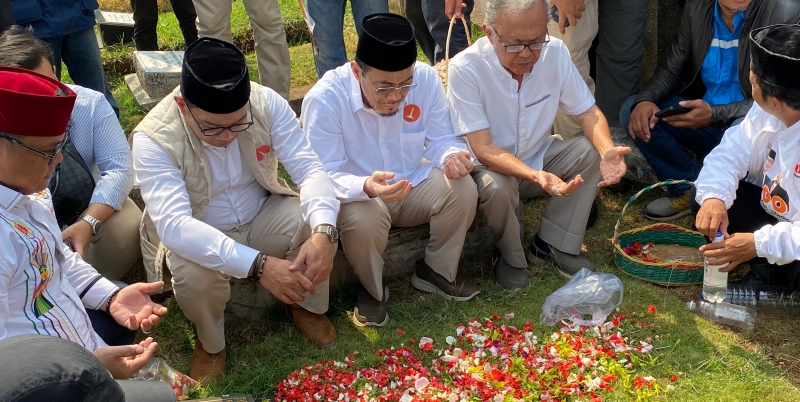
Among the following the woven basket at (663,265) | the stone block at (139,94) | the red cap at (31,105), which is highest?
the red cap at (31,105)

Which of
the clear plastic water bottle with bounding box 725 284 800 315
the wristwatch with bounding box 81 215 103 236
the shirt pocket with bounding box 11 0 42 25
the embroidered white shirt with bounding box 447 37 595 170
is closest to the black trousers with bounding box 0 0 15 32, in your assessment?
the shirt pocket with bounding box 11 0 42 25

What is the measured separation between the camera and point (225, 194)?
3830 mm

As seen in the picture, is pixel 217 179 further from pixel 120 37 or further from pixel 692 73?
pixel 120 37

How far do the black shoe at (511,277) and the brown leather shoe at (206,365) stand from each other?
159 cm

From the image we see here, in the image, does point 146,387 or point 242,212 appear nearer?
point 146,387

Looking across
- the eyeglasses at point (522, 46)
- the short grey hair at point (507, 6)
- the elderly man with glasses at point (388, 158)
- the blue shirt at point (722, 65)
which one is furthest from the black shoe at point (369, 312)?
the blue shirt at point (722, 65)

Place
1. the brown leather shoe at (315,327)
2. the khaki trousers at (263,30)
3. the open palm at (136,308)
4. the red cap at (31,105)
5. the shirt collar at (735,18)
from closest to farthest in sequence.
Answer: the red cap at (31,105)
the open palm at (136,308)
the brown leather shoe at (315,327)
the shirt collar at (735,18)
the khaki trousers at (263,30)

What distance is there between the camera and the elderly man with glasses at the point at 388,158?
383 cm

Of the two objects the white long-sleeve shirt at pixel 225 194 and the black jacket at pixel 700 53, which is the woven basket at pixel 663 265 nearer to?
the black jacket at pixel 700 53

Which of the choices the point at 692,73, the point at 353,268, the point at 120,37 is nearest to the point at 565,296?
the point at 353,268

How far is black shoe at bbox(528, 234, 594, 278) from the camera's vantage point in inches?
173

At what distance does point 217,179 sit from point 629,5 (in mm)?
3126

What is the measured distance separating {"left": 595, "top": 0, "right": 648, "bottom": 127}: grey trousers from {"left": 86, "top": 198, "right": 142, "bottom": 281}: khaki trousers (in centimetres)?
337

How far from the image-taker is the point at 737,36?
480 cm
